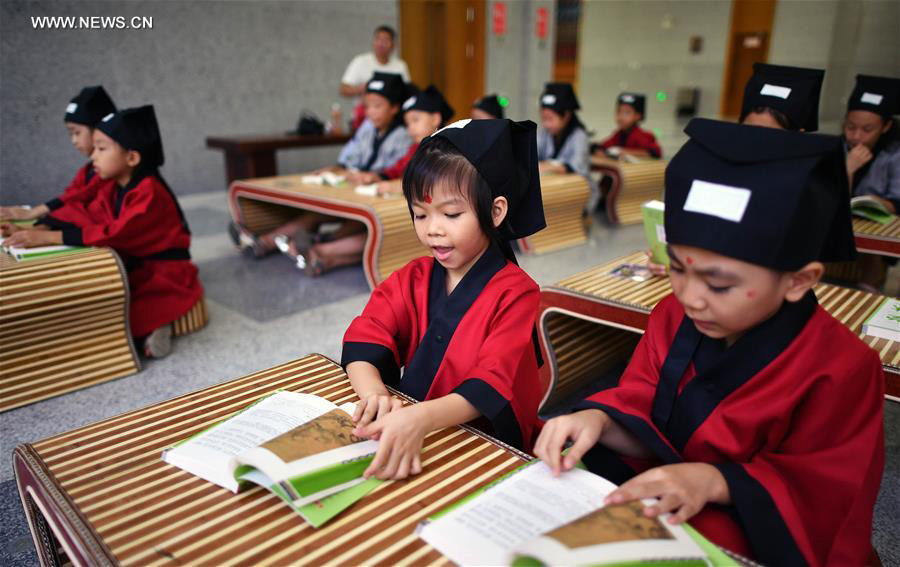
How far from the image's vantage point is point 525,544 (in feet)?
2.61

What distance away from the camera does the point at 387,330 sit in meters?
1.47

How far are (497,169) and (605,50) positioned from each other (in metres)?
8.37

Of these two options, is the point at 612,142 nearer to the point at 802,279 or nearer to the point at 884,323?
the point at 884,323

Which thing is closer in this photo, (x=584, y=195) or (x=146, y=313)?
(x=146, y=313)

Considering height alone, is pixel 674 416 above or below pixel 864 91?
below

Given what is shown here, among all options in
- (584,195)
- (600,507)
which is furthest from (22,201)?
(600,507)

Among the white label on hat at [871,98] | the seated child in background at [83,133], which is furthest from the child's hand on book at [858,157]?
the seated child in background at [83,133]

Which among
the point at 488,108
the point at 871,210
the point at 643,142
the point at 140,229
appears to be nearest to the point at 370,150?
the point at 488,108

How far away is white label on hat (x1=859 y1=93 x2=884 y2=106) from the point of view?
3270mm

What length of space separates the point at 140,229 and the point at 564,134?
132 inches

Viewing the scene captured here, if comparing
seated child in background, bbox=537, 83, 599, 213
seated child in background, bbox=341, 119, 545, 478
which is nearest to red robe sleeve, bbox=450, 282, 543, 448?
seated child in background, bbox=341, 119, 545, 478

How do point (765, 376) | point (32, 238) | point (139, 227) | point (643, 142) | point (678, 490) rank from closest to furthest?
point (678, 490), point (765, 376), point (32, 238), point (139, 227), point (643, 142)

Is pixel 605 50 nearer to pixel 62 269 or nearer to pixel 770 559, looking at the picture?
pixel 62 269

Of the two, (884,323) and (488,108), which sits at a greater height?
(488,108)
